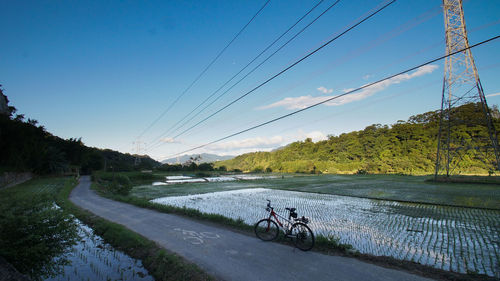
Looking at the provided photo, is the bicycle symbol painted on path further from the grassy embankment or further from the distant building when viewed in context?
the distant building

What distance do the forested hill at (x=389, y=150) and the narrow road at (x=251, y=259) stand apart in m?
46.2

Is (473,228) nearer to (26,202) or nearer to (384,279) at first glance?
(384,279)

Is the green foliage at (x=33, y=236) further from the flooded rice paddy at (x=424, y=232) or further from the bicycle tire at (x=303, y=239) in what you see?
the flooded rice paddy at (x=424, y=232)

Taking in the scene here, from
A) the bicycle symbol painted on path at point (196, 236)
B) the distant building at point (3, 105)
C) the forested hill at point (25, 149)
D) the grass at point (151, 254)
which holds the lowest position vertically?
the grass at point (151, 254)

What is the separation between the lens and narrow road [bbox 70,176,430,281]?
506 cm

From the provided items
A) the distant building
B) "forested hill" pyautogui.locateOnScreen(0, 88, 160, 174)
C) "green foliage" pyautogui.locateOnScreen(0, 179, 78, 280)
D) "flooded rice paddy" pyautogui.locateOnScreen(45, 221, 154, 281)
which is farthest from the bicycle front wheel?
the distant building

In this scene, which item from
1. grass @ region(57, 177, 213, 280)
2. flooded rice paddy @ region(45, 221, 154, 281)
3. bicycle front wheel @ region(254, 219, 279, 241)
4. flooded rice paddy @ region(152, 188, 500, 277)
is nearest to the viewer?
grass @ region(57, 177, 213, 280)

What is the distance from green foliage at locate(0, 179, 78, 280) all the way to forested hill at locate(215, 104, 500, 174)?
5152cm

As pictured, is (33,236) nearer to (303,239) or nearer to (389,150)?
(303,239)

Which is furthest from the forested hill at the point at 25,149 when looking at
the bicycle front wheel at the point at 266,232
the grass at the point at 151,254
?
the bicycle front wheel at the point at 266,232

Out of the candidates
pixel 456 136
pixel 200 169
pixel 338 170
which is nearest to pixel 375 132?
pixel 338 170

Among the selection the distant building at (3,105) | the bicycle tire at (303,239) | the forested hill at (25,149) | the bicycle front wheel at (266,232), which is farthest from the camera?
the distant building at (3,105)

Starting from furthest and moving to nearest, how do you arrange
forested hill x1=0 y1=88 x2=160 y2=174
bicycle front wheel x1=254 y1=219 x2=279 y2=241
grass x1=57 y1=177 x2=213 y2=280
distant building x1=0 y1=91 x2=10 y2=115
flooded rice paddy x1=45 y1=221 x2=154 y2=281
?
distant building x1=0 y1=91 x2=10 y2=115 < forested hill x1=0 y1=88 x2=160 y2=174 < bicycle front wheel x1=254 y1=219 x2=279 y2=241 < flooded rice paddy x1=45 y1=221 x2=154 y2=281 < grass x1=57 y1=177 x2=213 y2=280

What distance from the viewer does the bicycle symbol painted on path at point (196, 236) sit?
7.59 metres
